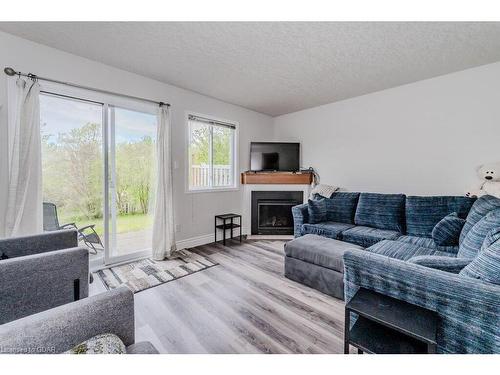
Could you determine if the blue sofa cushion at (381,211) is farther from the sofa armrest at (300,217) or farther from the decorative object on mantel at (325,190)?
the sofa armrest at (300,217)

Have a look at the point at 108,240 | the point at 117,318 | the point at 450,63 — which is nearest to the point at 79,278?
the point at 117,318

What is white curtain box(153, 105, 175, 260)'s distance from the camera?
10.4 feet

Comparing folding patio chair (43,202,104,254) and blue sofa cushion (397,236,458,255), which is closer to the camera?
blue sofa cushion (397,236,458,255)

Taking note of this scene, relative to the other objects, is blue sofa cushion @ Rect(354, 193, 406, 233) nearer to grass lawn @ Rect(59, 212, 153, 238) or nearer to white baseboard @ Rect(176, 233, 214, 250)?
white baseboard @ Rect(176, 233, 214, 250)

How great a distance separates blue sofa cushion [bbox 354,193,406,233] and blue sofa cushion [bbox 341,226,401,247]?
11cm

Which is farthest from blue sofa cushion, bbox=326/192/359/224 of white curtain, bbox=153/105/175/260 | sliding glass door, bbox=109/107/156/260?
sliding glass door, bbox=109/107/156/260

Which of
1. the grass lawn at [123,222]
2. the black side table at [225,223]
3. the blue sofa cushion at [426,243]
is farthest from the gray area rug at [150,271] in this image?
the blue sofa cushion at [426,243]

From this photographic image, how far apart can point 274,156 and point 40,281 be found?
12.4ft

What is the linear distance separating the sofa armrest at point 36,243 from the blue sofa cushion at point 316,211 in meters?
2.86

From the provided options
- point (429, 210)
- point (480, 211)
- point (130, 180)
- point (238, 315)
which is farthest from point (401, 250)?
point (130, 180)

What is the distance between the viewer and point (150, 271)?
2.78 meters

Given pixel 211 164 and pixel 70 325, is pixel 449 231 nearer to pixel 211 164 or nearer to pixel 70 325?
pixel 70 325

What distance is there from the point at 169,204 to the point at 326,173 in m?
2.84

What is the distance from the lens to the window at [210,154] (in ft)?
12.5
